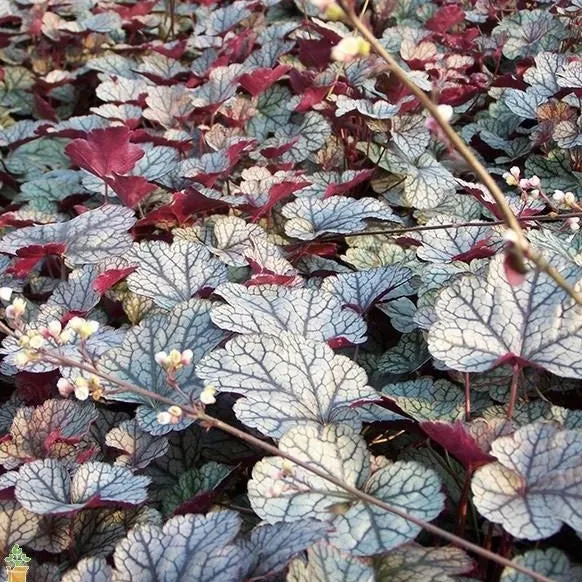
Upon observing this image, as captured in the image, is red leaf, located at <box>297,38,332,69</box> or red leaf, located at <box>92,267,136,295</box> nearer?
red leaf, located at <box>92,267,136,295</box>

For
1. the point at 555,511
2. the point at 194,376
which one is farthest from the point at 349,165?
the point at 555,511

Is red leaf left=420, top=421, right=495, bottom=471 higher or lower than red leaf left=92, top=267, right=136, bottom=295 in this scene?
higher

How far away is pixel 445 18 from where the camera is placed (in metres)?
2.58

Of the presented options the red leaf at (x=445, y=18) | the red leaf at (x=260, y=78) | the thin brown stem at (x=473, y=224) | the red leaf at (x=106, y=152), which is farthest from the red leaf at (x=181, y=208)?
the red leaf at (x=445, y=18)

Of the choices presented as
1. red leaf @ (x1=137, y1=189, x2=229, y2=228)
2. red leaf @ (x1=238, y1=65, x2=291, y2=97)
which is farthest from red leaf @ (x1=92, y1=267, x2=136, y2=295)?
red leaf @ (x1=238, y1=65, x2=291, y2=97)

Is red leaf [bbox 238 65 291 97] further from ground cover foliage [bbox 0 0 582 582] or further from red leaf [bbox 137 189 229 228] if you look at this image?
red leaf [bbox 137 189 229 228]

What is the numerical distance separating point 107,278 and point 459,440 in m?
0.79

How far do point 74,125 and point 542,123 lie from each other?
131 centimetres

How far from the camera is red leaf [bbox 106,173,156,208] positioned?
1.73 m

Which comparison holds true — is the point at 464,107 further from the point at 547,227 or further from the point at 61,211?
the point at 61,211

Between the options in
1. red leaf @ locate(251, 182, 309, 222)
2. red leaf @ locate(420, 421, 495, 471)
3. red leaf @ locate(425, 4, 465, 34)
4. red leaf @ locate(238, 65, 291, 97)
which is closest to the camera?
red leaf @ locate(420, 421, 495, 471)

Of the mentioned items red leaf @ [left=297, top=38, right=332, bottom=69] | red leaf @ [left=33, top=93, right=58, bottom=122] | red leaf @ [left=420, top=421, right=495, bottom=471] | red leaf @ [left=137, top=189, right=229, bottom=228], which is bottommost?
red leaf @ [left=33, top=93, right=58, bottom=122]

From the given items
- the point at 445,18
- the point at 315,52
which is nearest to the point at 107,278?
the point at 315,52

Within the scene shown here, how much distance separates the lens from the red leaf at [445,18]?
2.56 m
